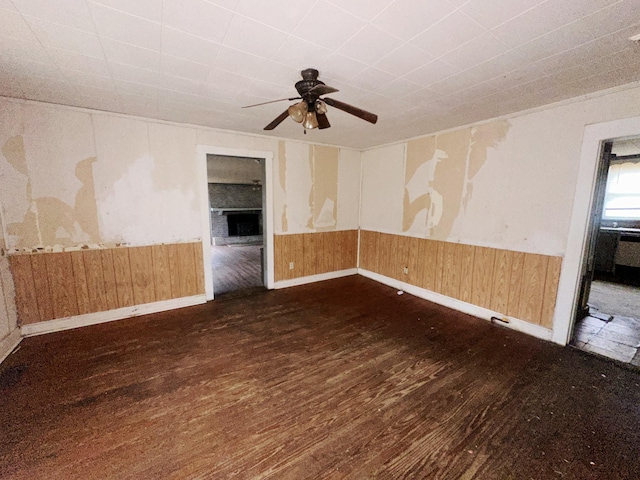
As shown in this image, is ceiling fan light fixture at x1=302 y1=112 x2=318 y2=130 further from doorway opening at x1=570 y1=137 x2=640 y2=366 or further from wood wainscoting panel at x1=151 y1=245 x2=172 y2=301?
doorway opening at x1=570 y1=137 x2=640 y2=366

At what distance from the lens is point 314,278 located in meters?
4.80

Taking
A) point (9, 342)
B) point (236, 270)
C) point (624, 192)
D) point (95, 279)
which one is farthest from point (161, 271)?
point (624, 192)

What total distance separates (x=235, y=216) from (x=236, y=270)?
3806 mm

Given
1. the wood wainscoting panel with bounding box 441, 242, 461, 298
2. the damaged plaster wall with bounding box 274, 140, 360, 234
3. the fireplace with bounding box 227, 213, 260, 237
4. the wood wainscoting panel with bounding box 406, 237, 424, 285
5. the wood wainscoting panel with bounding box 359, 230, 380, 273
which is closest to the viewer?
the wood wainscoting panel with bounding box 441, 242, 461, 298

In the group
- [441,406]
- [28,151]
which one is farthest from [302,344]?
[28,151]

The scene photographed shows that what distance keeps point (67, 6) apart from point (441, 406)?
331cm

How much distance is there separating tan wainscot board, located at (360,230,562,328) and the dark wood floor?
1.19 feet

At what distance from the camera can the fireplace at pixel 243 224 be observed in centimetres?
881

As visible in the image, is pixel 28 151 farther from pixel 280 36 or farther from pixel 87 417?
pixel 280 36

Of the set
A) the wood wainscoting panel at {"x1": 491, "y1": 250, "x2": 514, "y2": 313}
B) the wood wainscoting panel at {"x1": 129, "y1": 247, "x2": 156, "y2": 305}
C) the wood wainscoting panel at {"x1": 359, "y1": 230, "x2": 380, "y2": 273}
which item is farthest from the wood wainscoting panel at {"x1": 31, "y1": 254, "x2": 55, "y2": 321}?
the wood wainscoting panel at {"x1": 491, "y1": 250, "x2": 514, "y2": 313}

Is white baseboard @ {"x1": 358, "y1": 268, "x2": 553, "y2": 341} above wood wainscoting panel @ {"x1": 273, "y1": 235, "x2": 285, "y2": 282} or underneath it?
underneath

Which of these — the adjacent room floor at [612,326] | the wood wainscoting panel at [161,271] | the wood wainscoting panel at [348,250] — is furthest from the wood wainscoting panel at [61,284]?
the adjacent room floor at [612,326]

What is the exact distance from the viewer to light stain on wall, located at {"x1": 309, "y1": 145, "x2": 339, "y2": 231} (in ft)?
15.0

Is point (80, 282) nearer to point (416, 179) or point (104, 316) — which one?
point (104, 316)
